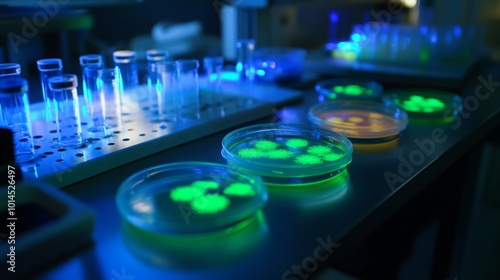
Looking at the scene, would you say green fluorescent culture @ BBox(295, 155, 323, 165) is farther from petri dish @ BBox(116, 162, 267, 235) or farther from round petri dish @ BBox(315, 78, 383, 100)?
round petri dish @ BBox(315, 78, 383, 100)

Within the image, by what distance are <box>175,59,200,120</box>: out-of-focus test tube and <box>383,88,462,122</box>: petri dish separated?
60cm

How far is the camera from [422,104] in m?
1.37

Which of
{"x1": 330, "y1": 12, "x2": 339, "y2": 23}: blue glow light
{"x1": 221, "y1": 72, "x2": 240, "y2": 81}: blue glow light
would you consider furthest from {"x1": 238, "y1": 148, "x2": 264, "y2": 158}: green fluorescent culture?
{"x1": 330, "y1": 12, "x2": 339, "y2": 23}: blue glow light

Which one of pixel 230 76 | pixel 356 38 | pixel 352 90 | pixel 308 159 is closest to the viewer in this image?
pixel 308 159

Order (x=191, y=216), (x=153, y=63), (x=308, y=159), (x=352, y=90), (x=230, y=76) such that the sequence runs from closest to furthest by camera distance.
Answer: (x=191, y=216), (x=308, y=159), (x=153, y=63), (x=352, y=90), (x=230, y=76)

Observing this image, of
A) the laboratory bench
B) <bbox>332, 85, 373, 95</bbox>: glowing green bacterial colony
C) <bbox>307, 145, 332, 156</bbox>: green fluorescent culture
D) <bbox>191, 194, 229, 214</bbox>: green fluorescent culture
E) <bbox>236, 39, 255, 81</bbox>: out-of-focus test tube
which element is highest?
<bbox>236, 39, 255, 81</bbox>: out-of-focus test tube

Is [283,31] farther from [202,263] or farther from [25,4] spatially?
[202,263]

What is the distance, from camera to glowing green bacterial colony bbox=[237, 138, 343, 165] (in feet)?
3.18

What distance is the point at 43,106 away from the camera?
1205 mm

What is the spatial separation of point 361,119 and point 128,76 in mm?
684

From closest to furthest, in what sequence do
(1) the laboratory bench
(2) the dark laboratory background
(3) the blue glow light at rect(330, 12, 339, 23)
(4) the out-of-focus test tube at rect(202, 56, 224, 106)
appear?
(1) the laboratory bench
(4) the out-of-focus test tube at rect(202, 56, 224, 106)
(2) the dark laboratory background
(3) the blue glow light at rect(330, 12, 339, 23)

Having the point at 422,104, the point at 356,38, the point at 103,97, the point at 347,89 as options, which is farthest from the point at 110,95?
the point at 356,38

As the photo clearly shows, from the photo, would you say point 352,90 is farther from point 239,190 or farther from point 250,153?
point 239,190

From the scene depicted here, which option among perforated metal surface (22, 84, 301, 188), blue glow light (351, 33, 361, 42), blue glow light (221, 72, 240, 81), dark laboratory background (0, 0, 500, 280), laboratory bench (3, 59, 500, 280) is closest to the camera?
laboratory bench (3, 59, 500, 280)
